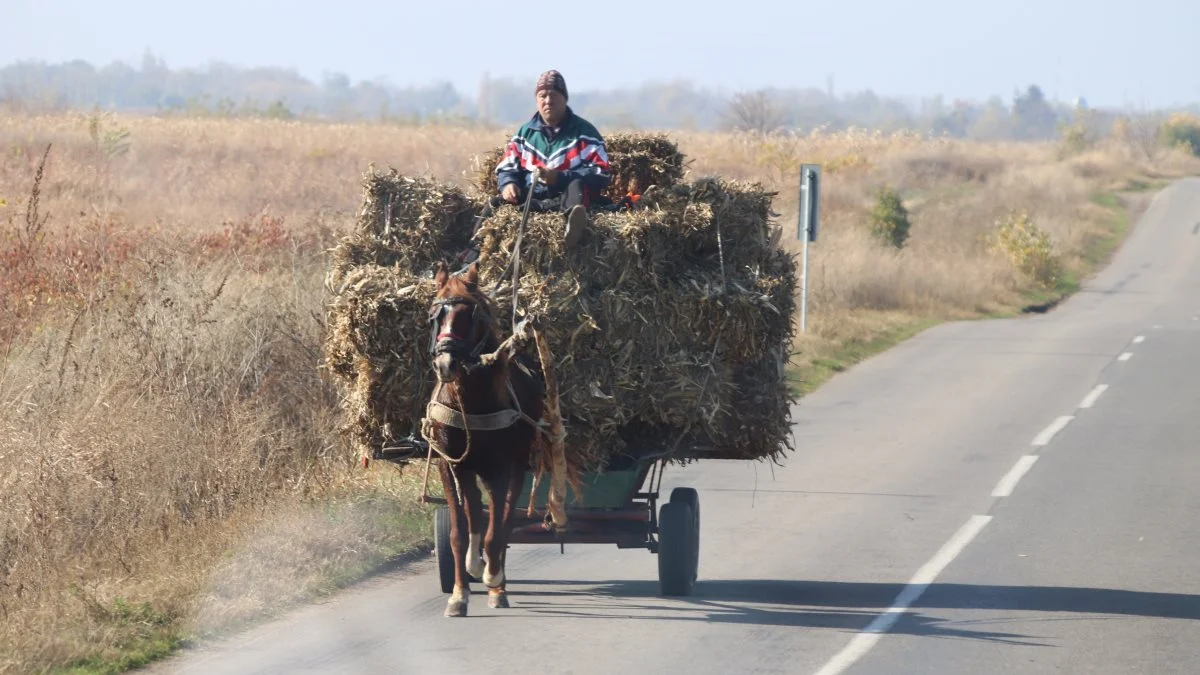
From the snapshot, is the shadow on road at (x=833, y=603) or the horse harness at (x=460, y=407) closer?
the horse harness at (x=460, y=407)

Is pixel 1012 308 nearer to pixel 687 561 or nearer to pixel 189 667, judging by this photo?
pixel 687 561

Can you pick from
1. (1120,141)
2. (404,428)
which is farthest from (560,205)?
(1120,141)

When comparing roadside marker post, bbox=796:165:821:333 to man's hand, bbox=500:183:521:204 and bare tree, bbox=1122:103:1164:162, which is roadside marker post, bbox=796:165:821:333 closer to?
man's hand, bbox=500:183:521:204

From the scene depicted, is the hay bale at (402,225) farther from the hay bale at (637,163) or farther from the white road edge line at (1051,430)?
the white road edge line at (1051,430)

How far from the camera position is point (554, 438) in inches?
297

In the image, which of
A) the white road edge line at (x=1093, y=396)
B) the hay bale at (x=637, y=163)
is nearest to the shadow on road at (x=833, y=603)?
the hay bale at (x=637, y=163)

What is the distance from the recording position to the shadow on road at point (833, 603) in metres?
8.05

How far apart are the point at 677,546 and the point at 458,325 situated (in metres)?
2.04

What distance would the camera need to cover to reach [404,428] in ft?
26.0

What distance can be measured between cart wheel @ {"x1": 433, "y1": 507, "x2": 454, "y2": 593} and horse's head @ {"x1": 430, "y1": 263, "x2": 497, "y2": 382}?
1.37 meters

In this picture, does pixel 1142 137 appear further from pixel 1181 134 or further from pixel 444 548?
pixel 444 548

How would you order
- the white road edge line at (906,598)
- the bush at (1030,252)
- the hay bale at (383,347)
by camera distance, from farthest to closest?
the bush at (1030,252) → the hay bale at (383,347) → the white road edge line at (906,598)

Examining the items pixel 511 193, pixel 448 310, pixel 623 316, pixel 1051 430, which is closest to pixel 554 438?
pixel 623 316

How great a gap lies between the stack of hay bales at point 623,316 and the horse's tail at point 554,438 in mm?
130
